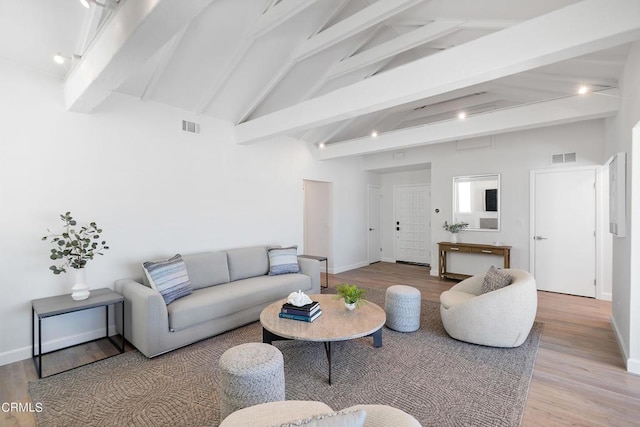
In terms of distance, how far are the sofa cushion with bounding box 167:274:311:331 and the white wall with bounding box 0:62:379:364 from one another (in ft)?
2.94

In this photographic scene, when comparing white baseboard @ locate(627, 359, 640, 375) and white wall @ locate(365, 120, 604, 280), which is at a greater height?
white wall @ locate(365, 120, 604, 280)

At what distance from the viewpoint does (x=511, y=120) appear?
3.87 meters

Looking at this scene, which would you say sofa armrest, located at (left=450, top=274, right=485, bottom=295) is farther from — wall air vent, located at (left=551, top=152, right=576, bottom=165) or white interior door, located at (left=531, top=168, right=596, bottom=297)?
wall air vent, located at (left=551, top=152, right=576, bottom=165)

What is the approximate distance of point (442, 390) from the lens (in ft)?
7.33

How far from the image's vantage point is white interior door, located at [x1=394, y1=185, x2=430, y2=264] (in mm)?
7223

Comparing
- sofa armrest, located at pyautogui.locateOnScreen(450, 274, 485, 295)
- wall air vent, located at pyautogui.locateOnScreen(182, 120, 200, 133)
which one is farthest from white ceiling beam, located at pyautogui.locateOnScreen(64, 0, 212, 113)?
sofa armrest, located at pyautogui.locateOnScreen(450, 274, 485, 295)

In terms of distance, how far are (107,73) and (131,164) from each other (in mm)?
1375

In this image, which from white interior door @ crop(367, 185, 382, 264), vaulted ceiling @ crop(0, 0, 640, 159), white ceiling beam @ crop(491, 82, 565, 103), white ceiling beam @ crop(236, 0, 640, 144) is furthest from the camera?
white interior door @ crop(367, 185, 382, 264)

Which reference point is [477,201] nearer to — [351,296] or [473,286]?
[473,286]

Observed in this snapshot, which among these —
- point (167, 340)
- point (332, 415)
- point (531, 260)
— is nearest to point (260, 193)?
point (167, 340)

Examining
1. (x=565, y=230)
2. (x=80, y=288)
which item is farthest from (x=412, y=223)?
(x=80, y=288)

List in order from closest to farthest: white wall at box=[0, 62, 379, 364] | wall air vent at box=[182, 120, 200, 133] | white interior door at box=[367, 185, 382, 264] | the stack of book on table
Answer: the stack of book on table < white wall at box=[0, 62, 379, 364] < wall air vent at box=[182, 120, 200, 133] < white interior door at box=[367, 185, 382, 264]

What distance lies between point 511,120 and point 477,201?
2082 mm

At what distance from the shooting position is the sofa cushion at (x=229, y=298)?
9.55 ft
